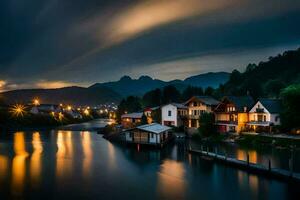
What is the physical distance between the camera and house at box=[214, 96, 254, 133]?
59531 mm

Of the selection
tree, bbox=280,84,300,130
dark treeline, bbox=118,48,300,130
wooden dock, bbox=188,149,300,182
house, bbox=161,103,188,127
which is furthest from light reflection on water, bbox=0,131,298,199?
house, bbox=161,103,188,127

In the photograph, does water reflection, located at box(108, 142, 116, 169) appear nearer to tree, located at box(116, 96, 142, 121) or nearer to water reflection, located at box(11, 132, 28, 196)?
water reflection, located at box(11, 132, 28, 196)

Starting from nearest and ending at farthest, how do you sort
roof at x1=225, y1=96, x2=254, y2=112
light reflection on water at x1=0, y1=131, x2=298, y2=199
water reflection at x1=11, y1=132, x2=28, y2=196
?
light reflection on water at x1=0, y1=131, x2=298, y2=199, water reflection at x1=11, y1=132, x2=28, y2=196, roof at x1=225, y1=96, x2=254, y2=112

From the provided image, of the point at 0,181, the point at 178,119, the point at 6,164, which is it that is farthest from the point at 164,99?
the point at 0,181

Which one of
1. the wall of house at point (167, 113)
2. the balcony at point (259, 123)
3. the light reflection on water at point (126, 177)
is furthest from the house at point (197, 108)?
the light reflection on water at point (126, 177)

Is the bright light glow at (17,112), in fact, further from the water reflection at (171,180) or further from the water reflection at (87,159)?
the water reflection at (171,180)

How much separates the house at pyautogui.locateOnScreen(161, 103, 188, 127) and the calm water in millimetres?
21916

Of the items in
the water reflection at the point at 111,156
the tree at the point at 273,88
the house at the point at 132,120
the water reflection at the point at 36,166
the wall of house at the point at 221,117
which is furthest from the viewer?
the tree at the point at 273,88

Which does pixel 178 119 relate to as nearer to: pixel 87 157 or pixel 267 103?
pixel 267 103

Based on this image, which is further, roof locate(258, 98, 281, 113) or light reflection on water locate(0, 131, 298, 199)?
roof locate(258, 98, 281, 113)

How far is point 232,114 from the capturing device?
60531mm

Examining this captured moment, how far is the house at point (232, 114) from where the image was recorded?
59531 millimetres

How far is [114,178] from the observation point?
105 feet

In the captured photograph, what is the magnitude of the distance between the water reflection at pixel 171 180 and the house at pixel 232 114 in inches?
961
